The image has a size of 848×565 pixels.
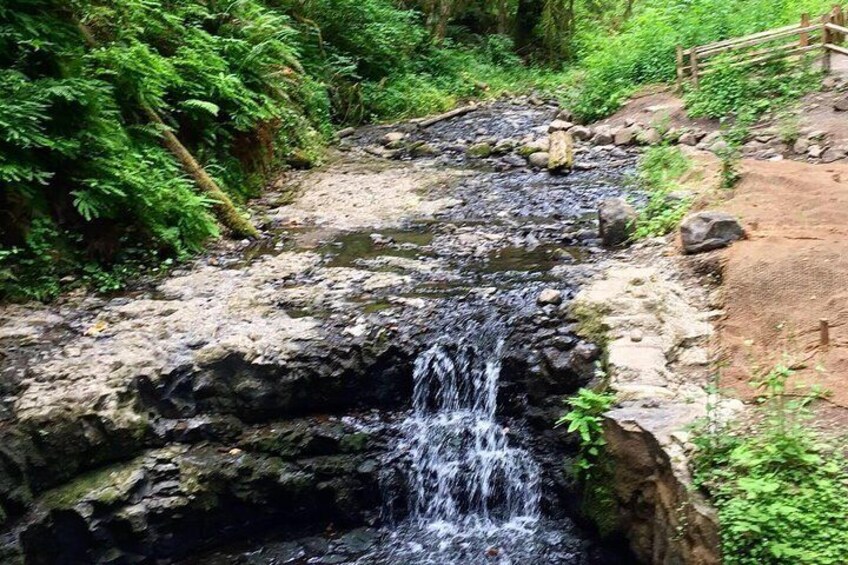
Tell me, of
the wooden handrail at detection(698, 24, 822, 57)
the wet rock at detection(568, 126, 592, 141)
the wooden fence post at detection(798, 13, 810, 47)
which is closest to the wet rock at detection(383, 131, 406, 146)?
the wet rock at detection(568, 126, 592, 141)

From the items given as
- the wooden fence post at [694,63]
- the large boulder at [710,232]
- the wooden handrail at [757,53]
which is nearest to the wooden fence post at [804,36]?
the wooden handrail at [757,53]

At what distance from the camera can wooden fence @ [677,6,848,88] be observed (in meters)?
14.3

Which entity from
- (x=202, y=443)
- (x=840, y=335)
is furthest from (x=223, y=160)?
(x=840, y=335)

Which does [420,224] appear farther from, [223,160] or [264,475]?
[264,475]

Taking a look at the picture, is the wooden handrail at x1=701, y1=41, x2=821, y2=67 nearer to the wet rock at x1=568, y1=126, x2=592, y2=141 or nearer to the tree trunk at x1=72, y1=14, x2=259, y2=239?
the wet rock at x1=568, y1=126, x2=592, y2=141

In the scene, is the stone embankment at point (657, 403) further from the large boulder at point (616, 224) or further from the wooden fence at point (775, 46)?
the wooden fence at point (775, 46)

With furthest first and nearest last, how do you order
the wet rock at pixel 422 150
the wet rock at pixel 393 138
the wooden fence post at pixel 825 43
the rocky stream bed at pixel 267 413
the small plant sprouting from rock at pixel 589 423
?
the wet rock at pixel 393 138 → the wet rock at pixel 422 150 → the wooden fence post at pixel 825 43 → the rocky stream bed at pixel 267 413 → the small plant sprouting from rock at pixel 589 423

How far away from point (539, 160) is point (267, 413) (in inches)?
352

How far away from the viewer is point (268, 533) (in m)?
6.55

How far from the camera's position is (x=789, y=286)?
6.49 m

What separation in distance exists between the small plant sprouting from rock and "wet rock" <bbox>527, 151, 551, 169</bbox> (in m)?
8.61

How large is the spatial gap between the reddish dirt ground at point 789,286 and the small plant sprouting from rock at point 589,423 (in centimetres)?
95

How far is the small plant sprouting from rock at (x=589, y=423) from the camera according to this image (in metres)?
5.65

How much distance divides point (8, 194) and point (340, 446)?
442cm
